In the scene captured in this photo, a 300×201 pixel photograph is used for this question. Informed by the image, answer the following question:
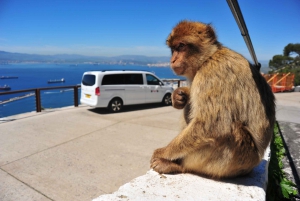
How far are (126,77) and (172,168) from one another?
9.39 m

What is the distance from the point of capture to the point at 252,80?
1.86 meters

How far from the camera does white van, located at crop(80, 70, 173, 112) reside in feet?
33.4

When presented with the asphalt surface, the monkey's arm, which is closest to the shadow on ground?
the asphalt surface

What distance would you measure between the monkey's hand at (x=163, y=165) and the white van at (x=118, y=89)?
838 centimetres

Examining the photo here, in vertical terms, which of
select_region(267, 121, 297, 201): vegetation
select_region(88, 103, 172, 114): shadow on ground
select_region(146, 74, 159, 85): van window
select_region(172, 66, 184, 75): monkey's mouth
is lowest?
select_region(88, 103, 172, 114): shadow on ground

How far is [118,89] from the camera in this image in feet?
35.3

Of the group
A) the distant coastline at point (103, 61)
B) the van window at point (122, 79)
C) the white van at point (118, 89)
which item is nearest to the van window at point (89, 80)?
the white van at point (118, 89)

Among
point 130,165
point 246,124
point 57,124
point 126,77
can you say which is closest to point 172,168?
point 246,124

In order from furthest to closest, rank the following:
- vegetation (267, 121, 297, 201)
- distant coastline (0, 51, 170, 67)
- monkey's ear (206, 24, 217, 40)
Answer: distant coastline (0, 51, 170, 67) → vegetation (267, 121, 297, 201) → monkey's ear (206, 24, 217, 40)

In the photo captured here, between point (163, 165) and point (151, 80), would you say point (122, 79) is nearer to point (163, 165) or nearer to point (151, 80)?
point (151, 80)

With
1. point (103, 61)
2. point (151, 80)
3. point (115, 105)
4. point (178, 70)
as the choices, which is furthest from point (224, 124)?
point (103, 61)

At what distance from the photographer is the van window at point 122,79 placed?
10.4 metres

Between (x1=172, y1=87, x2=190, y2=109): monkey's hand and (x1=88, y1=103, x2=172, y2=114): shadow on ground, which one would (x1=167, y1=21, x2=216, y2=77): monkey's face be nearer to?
(x1=172, y1=87, x2=190, y2=109): monkey's hand

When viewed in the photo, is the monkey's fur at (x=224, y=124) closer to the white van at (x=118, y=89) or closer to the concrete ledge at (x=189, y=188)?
the concrete ledge at (x=189, y=188)
